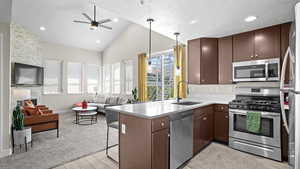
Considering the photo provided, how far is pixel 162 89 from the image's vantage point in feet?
18.1

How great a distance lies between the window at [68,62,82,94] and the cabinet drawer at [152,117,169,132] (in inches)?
270

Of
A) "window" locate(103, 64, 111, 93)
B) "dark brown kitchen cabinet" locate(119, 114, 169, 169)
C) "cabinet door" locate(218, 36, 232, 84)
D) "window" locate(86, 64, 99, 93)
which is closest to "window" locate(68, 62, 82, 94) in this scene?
"window" locate(86, 64, 99, 93)

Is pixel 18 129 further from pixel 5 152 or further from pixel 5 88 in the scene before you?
pixel 5 88

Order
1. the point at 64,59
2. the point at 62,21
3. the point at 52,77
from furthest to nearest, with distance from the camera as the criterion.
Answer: the point at 64,59
the point at 52,77
the point at 62,21

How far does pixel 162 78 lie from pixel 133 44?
7.36 ft

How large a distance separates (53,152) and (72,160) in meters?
0.59

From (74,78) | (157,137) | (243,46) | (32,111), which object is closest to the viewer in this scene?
(157,137)

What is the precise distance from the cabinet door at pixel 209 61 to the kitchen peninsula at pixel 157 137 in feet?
3.88

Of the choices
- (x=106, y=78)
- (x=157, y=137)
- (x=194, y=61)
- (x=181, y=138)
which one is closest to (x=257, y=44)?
(x=194, y=61)

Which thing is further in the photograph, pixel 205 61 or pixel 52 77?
pixel 52 77

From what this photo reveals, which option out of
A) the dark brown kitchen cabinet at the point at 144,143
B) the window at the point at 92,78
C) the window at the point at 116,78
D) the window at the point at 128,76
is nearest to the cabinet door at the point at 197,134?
the dark brown kitchen cabinet at the point at 144,143

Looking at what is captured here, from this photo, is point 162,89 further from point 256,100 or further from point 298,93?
point 298,93

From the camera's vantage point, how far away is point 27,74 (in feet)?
17.1

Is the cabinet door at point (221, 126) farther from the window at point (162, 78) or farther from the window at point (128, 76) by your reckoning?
the window at point (128, 76)
